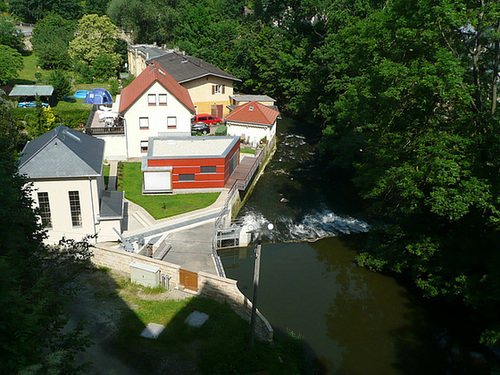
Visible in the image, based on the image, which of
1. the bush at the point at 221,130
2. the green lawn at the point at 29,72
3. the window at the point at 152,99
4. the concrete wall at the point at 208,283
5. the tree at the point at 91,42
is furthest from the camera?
the tree at the point at 91,42

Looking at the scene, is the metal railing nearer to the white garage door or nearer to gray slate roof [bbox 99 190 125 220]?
the white garage door

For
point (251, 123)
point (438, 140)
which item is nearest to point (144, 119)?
point (251, 123)

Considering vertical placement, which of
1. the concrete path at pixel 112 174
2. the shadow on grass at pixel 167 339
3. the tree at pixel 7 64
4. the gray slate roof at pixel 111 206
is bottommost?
the shadow on grass at pixel 167 339

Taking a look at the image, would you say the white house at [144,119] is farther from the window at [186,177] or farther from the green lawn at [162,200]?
the window at [186,177]

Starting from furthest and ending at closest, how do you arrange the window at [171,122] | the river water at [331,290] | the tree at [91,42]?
1. the tree at [91,42]
2. the window at [171,122]
3. the river water at [331,290]

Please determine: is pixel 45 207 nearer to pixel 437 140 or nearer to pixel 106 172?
pixel 106 172

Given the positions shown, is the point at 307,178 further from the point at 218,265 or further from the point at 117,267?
the point at 117,267

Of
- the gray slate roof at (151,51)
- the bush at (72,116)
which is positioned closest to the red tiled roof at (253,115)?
the bush at (72,116)

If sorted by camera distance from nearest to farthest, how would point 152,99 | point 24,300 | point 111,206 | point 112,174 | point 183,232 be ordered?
point 24,300 < point 111,206 < point 183,232 < point 112,174 < point 152,99
